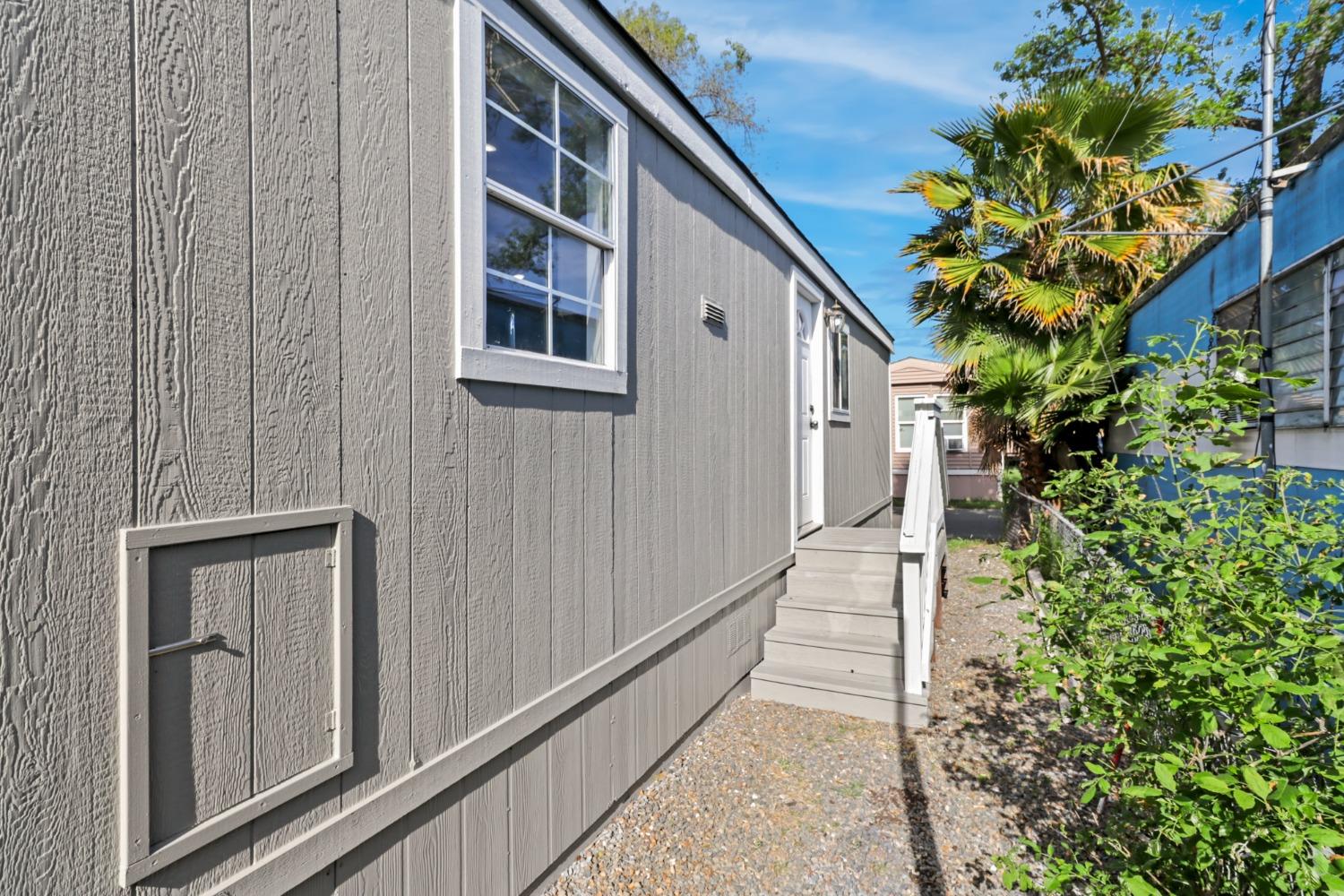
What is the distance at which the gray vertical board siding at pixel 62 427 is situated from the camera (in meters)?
1.13

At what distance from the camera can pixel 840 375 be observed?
23.4 feet

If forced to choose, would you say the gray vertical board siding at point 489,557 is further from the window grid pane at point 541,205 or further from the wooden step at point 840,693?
the wooden step at point 840,693

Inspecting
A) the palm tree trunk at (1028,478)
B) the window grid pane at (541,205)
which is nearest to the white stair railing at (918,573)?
the window grid pane at (541,205)

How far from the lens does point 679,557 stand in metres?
3.59

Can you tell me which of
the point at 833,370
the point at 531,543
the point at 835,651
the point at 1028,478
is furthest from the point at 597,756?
the point at 1028,478

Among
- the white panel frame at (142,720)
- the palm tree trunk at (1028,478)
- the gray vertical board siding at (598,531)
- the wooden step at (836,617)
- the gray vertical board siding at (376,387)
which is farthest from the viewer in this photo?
the palm tree trunk at (1028,478)

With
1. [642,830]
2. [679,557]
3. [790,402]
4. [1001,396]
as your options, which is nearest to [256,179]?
[679,557]

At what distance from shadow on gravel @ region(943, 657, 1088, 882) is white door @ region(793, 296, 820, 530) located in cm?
212

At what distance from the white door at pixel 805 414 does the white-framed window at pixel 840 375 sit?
1.62 feet

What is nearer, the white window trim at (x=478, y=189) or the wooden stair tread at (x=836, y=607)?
the white window trim at (x=478, y=189)

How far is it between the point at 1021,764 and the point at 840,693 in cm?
105

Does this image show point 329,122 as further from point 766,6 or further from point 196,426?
point 766,6

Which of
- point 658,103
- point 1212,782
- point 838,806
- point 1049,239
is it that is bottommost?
point 838,806

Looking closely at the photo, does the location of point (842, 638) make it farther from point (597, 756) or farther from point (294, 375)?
point (294, 375)
